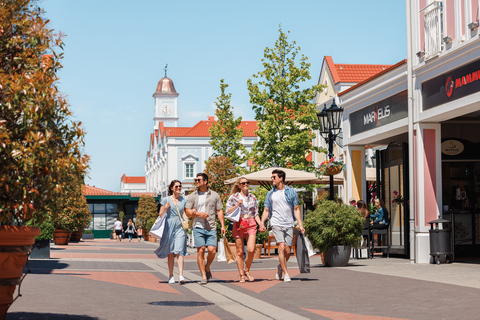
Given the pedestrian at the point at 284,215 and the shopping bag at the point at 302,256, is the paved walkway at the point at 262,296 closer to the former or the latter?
the shopping bag at the point at 302,256

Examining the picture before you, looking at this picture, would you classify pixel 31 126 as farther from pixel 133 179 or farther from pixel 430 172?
pixel 133 179

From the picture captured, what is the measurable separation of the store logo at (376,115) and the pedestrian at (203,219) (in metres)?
8.66

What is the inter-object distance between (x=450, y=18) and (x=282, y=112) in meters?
14.5

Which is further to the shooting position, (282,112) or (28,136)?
(282,112)

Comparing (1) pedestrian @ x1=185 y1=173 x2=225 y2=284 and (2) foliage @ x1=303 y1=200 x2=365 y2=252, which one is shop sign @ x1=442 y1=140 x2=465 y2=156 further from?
(1) pedestrian @ x1=185 y1=173 x2=225 y2=284

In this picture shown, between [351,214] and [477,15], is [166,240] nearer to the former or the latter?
[351,214]

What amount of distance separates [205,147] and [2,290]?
3277 inches

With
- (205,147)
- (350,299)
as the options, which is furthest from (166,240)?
(205,147)

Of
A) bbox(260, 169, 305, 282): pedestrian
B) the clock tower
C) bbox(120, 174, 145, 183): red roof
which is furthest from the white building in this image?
bbox(260, 169, 305, 282): pedestrian

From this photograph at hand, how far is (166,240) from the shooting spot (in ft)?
40.4

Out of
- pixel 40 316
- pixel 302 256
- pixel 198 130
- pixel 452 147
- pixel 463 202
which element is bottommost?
pixel 40 316

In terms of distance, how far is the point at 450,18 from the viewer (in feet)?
52.1

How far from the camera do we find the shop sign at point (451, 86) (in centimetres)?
1466

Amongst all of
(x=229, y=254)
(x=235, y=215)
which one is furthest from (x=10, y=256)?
(x=229, y=254)
